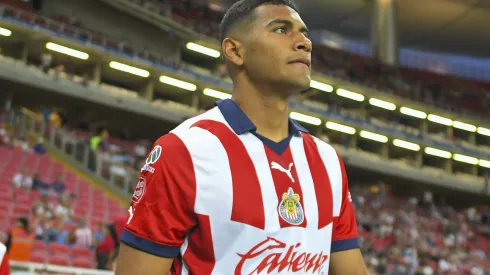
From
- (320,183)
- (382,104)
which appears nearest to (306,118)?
(382,104)

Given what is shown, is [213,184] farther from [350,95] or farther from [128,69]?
[350,95]

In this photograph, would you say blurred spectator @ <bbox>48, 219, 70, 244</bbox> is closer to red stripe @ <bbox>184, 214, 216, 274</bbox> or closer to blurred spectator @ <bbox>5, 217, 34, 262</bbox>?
blurred spectator @ <bbox>5, 217, 34, 262</bbox>

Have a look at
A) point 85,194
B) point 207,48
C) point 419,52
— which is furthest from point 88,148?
point 419,52

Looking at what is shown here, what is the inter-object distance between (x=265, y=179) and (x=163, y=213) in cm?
35

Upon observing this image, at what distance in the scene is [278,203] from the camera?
78.2 inches

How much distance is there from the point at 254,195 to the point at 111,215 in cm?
→ 1280

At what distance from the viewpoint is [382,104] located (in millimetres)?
35438

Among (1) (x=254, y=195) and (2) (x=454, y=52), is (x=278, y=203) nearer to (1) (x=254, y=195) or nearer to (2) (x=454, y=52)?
(1) (x=254, y=195)

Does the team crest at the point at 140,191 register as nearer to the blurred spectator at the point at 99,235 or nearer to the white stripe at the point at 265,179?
the white stripe at the point at 265,179

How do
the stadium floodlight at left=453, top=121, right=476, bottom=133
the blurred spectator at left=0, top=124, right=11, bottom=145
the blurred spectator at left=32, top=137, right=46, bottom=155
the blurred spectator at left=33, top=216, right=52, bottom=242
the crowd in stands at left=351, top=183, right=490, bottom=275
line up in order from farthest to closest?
the stadium floodlight at left=453, top=121, right=476, bottom=133
the blurred spectator at left=32, top=137, right=46, bottom=155
the crowd in stands at left=351, top=183, right=490, bottom=275
the blurred spectator at left=0, top=124, right=11, bottom=145
the blurred spectator at left=33, top=216, right=52, bottom=242

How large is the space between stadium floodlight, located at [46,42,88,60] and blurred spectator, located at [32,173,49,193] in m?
12.8

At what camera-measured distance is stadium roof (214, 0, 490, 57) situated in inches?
1548

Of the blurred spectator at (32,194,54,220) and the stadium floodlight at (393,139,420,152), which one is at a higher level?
the stadium floodlight at (393,139,420,152)

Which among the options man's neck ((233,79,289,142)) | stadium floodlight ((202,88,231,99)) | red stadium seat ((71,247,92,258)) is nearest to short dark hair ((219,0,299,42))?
man's neck ((233,79,289,142))
